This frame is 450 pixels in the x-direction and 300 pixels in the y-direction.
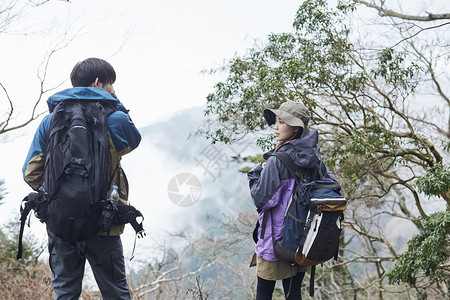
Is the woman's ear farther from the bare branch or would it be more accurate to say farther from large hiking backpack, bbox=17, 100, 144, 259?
the bare branch

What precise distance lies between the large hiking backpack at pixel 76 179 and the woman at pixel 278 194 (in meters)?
0.63

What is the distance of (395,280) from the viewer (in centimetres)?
529

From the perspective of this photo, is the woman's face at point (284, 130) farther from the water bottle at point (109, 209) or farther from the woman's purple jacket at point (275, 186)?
the water bottle at point (109, 209)

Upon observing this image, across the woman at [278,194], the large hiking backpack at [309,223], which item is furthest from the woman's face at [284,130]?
the large hiking backpack at [309,223]

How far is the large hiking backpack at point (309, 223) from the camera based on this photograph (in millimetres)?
2236

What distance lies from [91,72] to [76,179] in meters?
0.56

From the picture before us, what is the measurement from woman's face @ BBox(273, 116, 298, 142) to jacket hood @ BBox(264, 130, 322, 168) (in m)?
0.08

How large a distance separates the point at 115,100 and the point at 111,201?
48 centimetres

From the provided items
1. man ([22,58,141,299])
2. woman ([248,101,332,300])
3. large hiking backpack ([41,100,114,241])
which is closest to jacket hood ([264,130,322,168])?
woman ([248,101,332,300])

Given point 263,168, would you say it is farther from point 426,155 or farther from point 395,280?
point 426,155

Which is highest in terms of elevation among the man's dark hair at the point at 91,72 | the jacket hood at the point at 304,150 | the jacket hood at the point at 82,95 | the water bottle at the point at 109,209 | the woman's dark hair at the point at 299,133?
the man's dark hair at the point at 91,72

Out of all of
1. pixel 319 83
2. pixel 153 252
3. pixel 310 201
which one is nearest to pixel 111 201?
pixel 310 201

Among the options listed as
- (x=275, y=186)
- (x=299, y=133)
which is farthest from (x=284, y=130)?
(x=275, y=186)

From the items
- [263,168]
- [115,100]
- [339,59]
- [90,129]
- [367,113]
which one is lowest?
[263,168]
